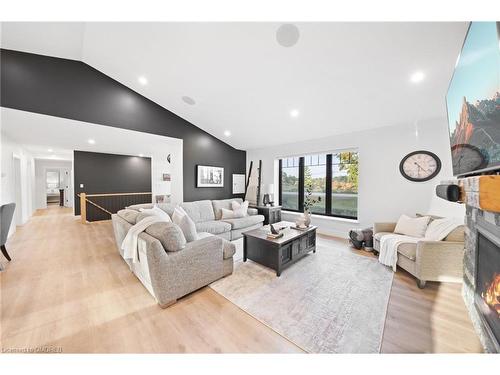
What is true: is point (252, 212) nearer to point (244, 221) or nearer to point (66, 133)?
point (244, 221)

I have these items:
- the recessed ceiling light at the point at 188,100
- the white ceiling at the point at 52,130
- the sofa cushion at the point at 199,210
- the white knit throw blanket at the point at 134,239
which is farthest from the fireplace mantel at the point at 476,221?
the white ceiling at the point at 52,130

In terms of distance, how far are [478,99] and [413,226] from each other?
7.48 feet

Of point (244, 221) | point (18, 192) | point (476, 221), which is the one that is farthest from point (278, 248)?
point (18, 192)

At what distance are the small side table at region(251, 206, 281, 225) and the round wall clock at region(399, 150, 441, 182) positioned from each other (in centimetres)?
286

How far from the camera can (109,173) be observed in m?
6.78

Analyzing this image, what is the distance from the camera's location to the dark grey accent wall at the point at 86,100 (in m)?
2.69

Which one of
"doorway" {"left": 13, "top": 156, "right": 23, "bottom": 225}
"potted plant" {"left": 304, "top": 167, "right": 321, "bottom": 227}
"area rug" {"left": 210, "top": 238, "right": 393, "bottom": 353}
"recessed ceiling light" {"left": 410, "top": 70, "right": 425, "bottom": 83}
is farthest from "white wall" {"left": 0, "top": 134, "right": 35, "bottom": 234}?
"recessed ceiling light" {"left": 410, "top": 70, "right": 425, "bottom": 83}

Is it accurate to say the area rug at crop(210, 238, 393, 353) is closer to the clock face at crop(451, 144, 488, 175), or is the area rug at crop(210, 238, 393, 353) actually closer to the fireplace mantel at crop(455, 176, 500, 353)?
the fireplace mantel at crop(455, 176, 500, 353)

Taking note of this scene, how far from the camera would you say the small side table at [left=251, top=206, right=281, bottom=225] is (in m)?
4.92

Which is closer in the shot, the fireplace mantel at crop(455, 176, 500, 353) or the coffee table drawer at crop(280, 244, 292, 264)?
the fireplace mantel at crop(455, 176, 500, 353)

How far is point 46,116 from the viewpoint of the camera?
2.90m

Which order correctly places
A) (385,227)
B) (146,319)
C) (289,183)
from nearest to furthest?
(146,319) → (385,227) → (289,183)
